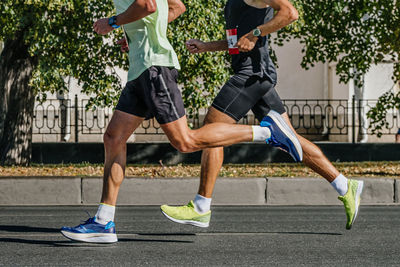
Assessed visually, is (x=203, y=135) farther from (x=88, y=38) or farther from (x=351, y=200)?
(x=88, y=38)

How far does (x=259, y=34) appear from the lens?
517cm

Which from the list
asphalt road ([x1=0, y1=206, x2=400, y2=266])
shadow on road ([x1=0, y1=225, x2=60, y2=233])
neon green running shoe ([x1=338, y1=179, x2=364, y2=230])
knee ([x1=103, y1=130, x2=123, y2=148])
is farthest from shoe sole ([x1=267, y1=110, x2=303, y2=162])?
shadow on road ([x1=0, y1=225, x2=60, y2=233])

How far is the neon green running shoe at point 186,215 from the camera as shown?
5.25 m

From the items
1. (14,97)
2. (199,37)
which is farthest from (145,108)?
(14,97)

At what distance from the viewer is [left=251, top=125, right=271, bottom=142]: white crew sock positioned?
5.07 meters

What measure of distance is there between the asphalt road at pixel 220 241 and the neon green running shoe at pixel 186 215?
142 mm

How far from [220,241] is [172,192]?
139 inches

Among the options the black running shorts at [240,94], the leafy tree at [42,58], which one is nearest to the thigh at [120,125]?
the black running shorts at [240,94]

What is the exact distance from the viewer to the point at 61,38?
35.8 feet

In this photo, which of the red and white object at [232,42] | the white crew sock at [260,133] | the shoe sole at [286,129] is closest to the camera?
the white crew sock at [260,133]

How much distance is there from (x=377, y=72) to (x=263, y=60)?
19617 mm

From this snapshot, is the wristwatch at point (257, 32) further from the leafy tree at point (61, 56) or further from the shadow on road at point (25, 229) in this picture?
the leafy tree at point (61, 56)

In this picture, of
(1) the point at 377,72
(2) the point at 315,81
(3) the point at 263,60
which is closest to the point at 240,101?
(3) the point at 263,60

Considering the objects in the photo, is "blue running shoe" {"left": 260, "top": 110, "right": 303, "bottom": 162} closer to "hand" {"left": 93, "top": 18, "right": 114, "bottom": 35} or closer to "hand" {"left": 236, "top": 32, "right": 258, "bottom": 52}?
"hand" {"left": 236, "top": 32, "right": 258, "bottom": 52}
